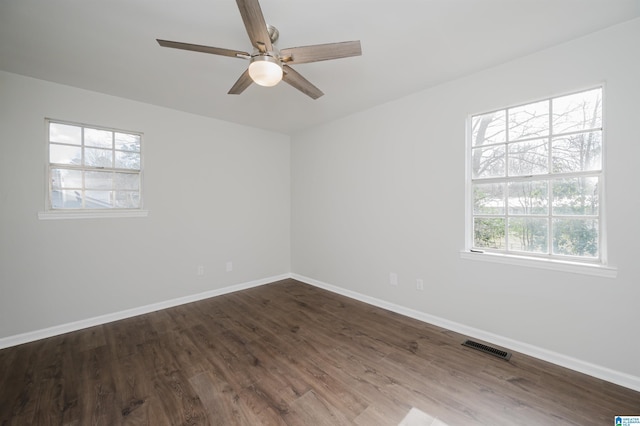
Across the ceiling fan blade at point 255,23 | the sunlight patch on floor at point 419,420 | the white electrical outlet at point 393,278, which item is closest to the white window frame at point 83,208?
the ceiling fan blade at point 255,23

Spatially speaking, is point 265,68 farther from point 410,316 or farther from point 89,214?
point 410,316

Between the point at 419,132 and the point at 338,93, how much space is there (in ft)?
3.51

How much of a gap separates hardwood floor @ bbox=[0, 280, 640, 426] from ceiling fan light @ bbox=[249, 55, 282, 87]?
227cm

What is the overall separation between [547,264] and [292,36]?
113 inches

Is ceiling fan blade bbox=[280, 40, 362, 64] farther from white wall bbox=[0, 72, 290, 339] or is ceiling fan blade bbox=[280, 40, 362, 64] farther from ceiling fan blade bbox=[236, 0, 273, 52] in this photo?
white wall bbox=[0, 72, 290, 339]

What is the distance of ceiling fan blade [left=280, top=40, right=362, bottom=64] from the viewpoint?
5.43ft

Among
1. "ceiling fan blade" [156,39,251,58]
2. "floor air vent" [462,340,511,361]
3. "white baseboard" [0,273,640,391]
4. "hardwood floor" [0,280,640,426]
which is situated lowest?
"hardwood floor" [0,280,640,426]

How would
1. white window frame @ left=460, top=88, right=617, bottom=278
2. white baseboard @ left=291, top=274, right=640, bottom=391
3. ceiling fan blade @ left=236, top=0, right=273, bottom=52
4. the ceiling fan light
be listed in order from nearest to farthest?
ceiling fan blade @ left=236, top=0, right=273, bottom=52 → the ceiling fan light → white baseboard @ left=291, top=274, right=640, bottom=391 → white window frame @ left=460, top=88, right=617, bottom=278

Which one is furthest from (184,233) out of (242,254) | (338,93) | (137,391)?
(338,93)

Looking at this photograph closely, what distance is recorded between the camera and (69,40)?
2.07 m

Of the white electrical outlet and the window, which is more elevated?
the window

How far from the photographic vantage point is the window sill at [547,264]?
1.99 m

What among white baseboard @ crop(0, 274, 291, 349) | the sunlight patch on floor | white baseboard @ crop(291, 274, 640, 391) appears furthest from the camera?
white baseboard @ crop(0, 274, 291, 349)

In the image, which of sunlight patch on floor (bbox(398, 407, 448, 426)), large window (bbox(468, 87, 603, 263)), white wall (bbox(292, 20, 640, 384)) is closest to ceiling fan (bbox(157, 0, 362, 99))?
white wall (bbox(292, 20, 640, 384))
